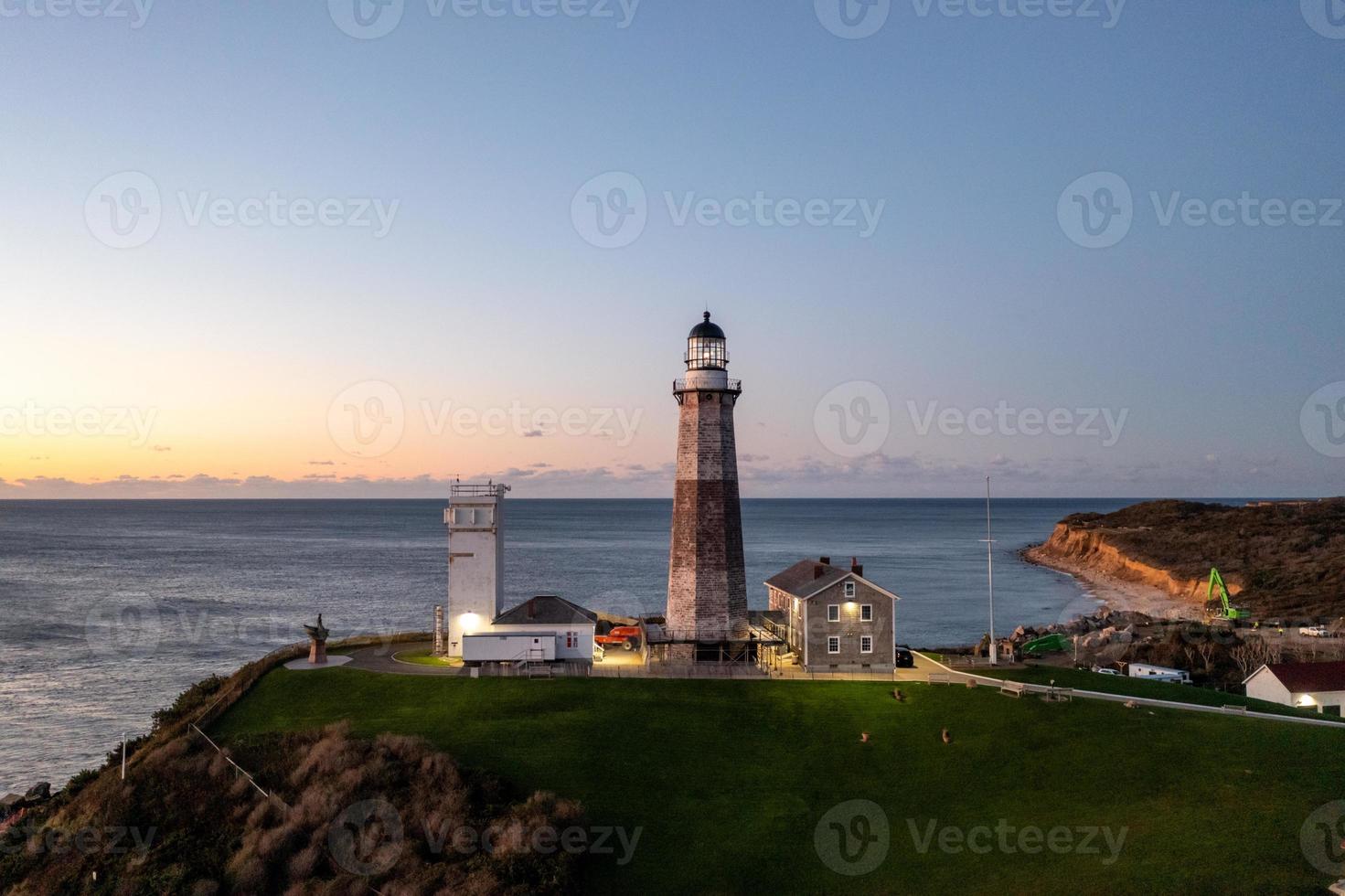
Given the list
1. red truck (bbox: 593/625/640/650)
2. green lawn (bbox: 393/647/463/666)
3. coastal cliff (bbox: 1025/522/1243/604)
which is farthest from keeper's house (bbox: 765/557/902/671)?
coastal cliff (bbox: 1025/522/1243/604)

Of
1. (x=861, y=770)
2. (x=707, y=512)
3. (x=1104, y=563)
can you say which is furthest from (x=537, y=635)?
(x=1104, y=563)

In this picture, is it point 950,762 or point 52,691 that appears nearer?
point 950,762

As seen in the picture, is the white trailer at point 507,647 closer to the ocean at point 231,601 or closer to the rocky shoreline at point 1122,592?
the ocean at point 231,601

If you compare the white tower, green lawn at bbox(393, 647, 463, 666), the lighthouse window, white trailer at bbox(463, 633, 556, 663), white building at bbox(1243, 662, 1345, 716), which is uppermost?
the lighthouse window

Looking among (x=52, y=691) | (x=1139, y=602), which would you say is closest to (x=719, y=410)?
(x=52, y=691)

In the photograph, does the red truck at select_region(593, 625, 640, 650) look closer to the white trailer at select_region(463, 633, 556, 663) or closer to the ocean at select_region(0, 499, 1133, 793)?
the white trailer at select_region(463, 633, 556, 663)

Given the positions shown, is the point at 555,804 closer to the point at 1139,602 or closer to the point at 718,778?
the point at 718,778
